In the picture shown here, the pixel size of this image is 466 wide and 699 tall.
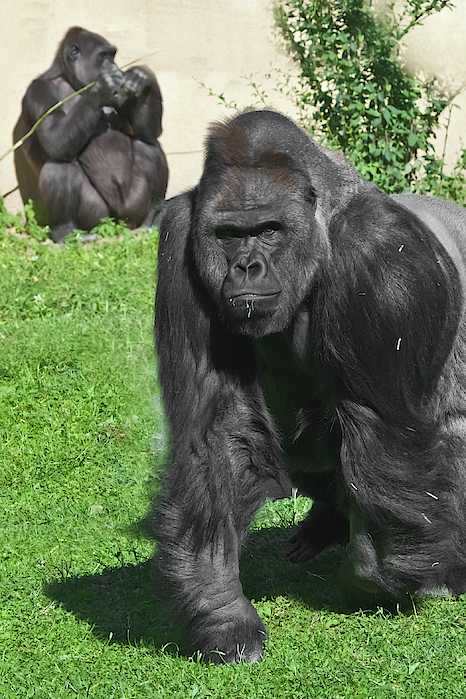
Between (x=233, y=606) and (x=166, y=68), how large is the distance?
6.75 metres

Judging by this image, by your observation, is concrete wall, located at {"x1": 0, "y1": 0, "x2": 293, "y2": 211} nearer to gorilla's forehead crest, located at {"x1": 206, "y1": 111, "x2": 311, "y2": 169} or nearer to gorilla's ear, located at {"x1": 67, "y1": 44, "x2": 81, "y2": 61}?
gorilla's ear, located at {"x1": 67, "y1": 44, "x2": 81, "y2": 61}

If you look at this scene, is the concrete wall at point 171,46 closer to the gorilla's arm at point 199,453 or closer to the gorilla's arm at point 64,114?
the gorilla's arm at point 64,114

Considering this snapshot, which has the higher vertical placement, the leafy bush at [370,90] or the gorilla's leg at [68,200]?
the leafy bush at [370,90]

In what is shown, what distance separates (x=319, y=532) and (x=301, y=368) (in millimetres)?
902

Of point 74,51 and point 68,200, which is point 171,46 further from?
point 68,200

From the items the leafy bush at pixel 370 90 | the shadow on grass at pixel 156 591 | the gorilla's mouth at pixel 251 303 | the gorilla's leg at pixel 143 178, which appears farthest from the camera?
the gorilla's leg at pixel 143 178

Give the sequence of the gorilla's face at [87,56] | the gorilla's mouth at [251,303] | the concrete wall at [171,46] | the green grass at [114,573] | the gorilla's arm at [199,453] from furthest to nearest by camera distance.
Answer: the concrete wall at [171,46] < the gorilla's face at [87,56] < the gorilla's arm at [199,453] < the green grass at [114,573] < the gorilla's mouth at [251,303]

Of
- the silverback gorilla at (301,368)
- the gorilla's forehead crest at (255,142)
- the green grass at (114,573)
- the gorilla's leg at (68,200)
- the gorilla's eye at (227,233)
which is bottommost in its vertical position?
the gorilla's leg at (68,200)

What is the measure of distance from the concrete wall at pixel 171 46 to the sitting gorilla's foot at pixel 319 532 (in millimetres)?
5501

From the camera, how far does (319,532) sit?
3730 millimetres

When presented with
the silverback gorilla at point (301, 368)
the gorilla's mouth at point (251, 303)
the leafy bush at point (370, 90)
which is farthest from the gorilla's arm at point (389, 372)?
the leafy bush at point (370, 90)

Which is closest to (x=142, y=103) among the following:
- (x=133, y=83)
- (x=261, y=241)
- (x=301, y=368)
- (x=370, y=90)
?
(x=133, y=83)

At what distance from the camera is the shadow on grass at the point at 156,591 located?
318cm

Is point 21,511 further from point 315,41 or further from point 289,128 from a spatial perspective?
point 315,41
